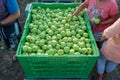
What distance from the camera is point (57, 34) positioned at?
9.05 ft

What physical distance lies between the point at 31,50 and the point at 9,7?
82 centimetres

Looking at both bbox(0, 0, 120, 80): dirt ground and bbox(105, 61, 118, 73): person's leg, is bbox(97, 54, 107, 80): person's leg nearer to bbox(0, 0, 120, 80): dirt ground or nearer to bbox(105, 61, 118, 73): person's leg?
bbox(105, 61, 118, 73): person's leg

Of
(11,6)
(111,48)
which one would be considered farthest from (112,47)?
(11,6)

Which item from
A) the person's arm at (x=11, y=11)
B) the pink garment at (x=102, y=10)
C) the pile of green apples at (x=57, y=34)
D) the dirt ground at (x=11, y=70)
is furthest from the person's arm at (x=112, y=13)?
the person's arm at (x=11, y=11)

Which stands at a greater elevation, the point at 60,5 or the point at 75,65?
the point at 60,5

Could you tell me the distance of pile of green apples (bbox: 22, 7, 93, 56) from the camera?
246 centimetres

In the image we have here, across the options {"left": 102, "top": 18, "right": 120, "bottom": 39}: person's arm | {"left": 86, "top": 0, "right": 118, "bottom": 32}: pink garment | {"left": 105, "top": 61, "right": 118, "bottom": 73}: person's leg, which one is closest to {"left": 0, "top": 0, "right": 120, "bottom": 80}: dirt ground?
{"left": 105, "top": 61, "right": 118, "bottom": 73}: person's leg

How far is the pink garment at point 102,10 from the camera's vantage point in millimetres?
2938

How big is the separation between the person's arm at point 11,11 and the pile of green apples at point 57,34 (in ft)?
0.94

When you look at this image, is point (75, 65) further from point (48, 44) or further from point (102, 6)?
point (102, 6)

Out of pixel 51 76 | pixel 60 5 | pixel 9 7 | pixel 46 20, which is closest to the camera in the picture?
pixel 51 76

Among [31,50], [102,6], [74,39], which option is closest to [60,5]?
[102,6]

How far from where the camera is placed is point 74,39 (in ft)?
8.69

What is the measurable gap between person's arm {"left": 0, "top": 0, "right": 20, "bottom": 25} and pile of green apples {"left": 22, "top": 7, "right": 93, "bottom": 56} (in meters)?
0.29
